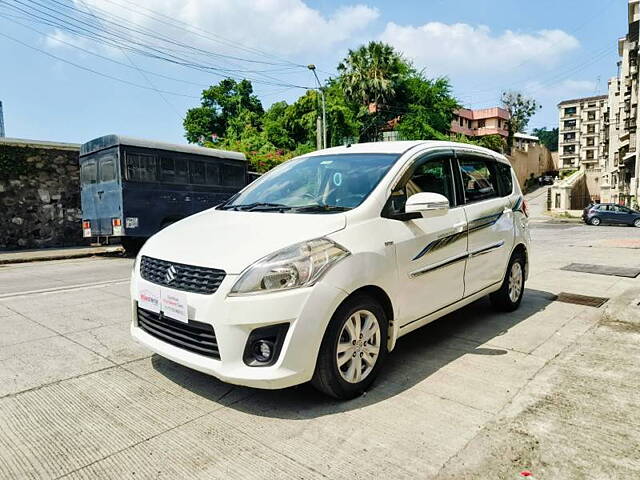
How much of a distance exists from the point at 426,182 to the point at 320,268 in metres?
1.56

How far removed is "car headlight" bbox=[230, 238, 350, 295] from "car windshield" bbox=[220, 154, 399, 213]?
0.59 metres

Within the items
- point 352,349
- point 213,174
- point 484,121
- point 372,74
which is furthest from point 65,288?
point 484,121

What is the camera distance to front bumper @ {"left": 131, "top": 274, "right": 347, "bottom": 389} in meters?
2.66

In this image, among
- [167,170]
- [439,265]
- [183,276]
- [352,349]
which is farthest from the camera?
[167,170]

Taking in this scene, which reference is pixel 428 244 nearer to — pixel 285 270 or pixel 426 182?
pixel 426 182

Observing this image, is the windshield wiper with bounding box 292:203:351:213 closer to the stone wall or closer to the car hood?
the car hood

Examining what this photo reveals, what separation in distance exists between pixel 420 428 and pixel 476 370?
42.3 inches

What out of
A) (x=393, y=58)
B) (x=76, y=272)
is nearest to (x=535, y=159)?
(x=393, y=58)

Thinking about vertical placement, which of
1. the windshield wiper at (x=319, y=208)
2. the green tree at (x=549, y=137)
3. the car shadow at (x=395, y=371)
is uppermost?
the green tree at (x=549, y=137)

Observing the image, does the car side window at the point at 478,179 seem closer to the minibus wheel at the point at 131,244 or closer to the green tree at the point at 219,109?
the minibus wheel at the point at 131,244

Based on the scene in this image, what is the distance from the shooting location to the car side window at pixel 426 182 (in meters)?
3.51

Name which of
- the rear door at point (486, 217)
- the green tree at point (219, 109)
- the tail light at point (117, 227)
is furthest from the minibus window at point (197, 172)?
the green tree at point (219, 109)

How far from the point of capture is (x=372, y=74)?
4038 centimetres

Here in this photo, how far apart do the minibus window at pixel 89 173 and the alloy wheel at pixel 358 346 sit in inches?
428
